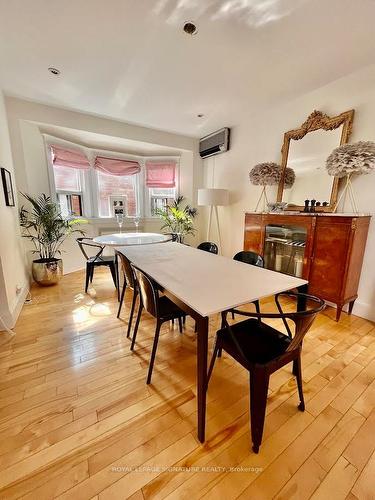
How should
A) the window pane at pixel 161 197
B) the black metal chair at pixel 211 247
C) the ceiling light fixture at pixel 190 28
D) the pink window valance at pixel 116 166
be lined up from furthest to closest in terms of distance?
the window pane at pixel 161 197
the pink window valance at pixel 116 166
the black metal chair at pixel 211 247
the ceiling light fixture at pixel 190 28

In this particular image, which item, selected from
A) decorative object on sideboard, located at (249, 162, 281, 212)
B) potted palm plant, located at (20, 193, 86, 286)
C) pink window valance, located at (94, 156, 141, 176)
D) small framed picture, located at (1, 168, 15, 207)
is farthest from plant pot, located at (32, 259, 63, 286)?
decorative object on sideboard, located at (249, 162, 281, 212)

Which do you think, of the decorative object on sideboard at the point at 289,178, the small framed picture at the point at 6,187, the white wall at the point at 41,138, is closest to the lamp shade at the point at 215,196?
the decorative object on sideboard at the point at 289,178

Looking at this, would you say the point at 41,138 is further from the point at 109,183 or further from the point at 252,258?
the point at 252,258

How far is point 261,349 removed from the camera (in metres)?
1.23

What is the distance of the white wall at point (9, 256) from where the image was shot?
6.97 ft

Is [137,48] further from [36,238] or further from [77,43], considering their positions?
[36,238]

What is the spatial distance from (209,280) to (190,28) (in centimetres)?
204

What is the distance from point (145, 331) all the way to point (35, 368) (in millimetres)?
895

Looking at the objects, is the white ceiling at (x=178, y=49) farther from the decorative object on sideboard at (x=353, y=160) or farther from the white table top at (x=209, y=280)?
the white table top at (x=209, y=280)

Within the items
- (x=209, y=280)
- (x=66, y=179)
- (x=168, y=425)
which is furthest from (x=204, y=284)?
(x=66, y=179)

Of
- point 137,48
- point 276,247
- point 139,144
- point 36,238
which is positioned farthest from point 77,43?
point 276,247

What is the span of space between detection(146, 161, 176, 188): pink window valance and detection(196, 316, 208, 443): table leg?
4270mm

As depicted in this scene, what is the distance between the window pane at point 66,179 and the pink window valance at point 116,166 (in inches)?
17.3

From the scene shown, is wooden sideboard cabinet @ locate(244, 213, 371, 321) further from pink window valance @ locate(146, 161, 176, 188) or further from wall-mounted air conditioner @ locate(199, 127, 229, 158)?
pink window valance @ locate(146, 161, 176, 188)
